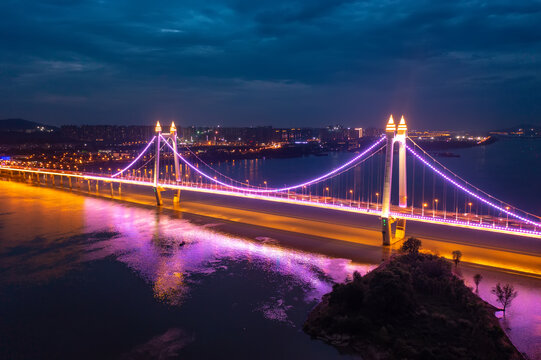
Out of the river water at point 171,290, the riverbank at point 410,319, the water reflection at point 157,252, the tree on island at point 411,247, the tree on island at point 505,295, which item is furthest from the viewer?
the tree on island at point 411,247

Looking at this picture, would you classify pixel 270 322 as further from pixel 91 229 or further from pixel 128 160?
pixel 128 160

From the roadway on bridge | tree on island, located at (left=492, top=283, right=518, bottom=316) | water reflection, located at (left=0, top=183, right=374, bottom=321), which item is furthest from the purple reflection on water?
tree on island, located at (left=492, top=283, right=518, bottom=316)

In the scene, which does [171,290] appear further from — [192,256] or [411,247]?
[411,247]

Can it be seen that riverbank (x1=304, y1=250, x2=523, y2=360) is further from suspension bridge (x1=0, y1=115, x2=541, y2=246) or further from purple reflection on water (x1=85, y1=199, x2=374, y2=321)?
suspension bridge (x1=0, y1=115, x2=541, y2=246)

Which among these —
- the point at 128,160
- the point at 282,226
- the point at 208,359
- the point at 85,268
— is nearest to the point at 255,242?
the point at 282,226

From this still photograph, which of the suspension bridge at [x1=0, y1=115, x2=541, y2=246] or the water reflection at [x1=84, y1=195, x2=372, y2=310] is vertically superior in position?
the suspension bridge at [x1=0, y1=115, x2=541, y2=246]

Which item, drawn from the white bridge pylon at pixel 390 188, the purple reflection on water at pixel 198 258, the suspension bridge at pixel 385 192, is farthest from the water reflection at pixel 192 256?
the suspension bridge at pixel 385 192

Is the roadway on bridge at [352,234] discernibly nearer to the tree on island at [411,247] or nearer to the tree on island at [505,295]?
the tree on island at [411,247]
